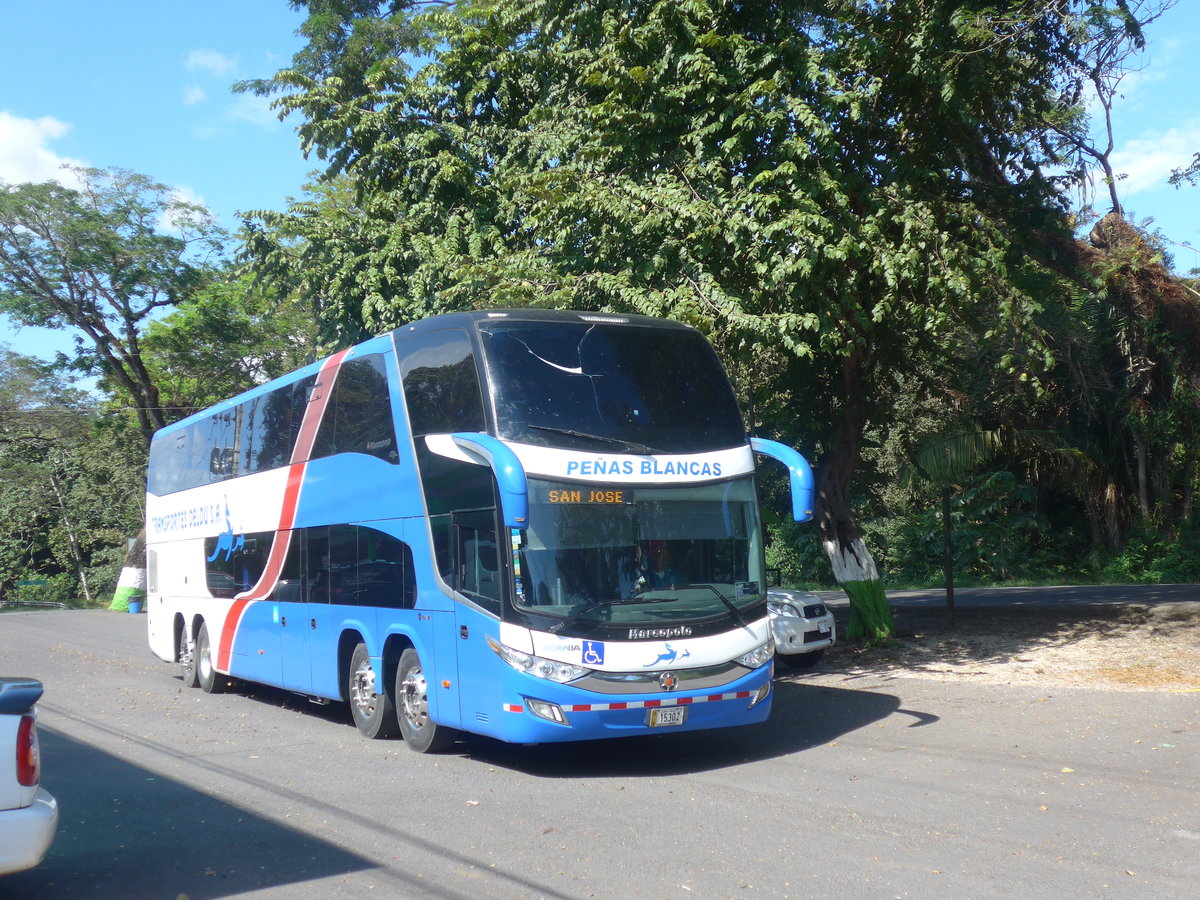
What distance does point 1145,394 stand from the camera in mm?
27969

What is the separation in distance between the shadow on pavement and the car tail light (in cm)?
116

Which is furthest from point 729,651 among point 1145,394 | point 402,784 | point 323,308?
point 1145,394

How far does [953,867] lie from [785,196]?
355 inches

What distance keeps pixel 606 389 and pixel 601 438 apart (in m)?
0.55

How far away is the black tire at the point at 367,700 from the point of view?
10859 millimetres

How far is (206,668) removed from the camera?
15664mm

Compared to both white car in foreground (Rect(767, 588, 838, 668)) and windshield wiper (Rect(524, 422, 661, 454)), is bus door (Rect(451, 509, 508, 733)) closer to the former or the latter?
windshield wiper (Rect(524, 422, 661, 454))

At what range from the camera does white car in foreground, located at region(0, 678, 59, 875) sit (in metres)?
5.10

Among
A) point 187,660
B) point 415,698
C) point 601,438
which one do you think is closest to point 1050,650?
point 601,438

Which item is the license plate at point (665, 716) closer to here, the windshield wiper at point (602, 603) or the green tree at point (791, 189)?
the windshield wiper at point (602, 603)

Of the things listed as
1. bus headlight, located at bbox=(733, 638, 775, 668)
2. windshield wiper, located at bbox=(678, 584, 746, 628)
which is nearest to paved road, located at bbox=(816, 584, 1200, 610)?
bus headlight, located at bbox=(733, 638, 775, 668)

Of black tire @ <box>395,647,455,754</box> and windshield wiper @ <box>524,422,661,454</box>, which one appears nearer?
windshield wiper @ <box>524,422,661,454</box>

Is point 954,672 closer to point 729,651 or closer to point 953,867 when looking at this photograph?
point 729,651

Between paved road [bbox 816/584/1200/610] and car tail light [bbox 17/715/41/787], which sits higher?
car tail light [bbox 17/715/41/787]
